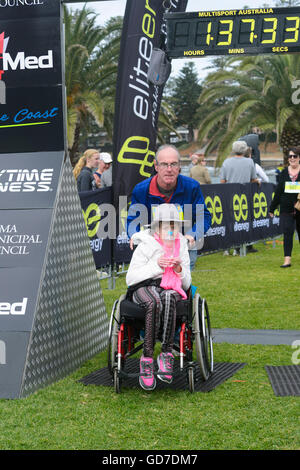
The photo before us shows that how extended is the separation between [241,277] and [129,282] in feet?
21.0

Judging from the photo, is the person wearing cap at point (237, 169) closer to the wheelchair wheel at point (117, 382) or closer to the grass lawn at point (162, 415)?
the grass lawn at point (162, 415)

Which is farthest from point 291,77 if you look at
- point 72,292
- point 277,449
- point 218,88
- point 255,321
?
point 277,449

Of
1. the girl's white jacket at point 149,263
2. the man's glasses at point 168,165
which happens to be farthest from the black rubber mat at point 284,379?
the man's glasses at point 168,165

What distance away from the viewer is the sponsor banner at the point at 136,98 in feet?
30.1

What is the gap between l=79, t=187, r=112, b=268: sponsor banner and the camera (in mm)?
10180

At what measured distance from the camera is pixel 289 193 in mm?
12094

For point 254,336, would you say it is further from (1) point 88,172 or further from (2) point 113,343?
(1) point 88,172

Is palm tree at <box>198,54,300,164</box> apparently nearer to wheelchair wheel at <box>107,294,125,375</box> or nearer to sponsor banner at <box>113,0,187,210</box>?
sponsor banner at <box>113,0,187,210</box>

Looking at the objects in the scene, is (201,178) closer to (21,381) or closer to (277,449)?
(21,381)

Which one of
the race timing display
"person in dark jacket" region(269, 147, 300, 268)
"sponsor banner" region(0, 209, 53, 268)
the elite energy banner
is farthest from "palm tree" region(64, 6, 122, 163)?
"sponsor banner" region(0, 209, 53, 268)

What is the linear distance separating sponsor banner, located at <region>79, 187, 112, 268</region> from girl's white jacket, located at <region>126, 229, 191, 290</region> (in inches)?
172

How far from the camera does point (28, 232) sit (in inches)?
237

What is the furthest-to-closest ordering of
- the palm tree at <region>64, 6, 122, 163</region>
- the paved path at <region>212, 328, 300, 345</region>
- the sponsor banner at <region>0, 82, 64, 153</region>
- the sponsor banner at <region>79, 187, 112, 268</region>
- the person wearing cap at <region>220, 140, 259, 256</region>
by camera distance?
1. the palm tree at <region>64, 6, 122, 163</region>
2. the person wearing cap at <region>220, 140, 259, 256</region>
3. the sponsor banner at <region>79, 187, 112, 268</region>
4. the paved path at <region>212, 328, 300, 345</region>
5. the sponsor banner at <region>0, 82, 64, 153</region>

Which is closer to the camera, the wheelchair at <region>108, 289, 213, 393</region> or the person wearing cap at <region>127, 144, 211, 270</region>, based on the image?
the wheelchair at <region>108, 289, 213, 393</region>
